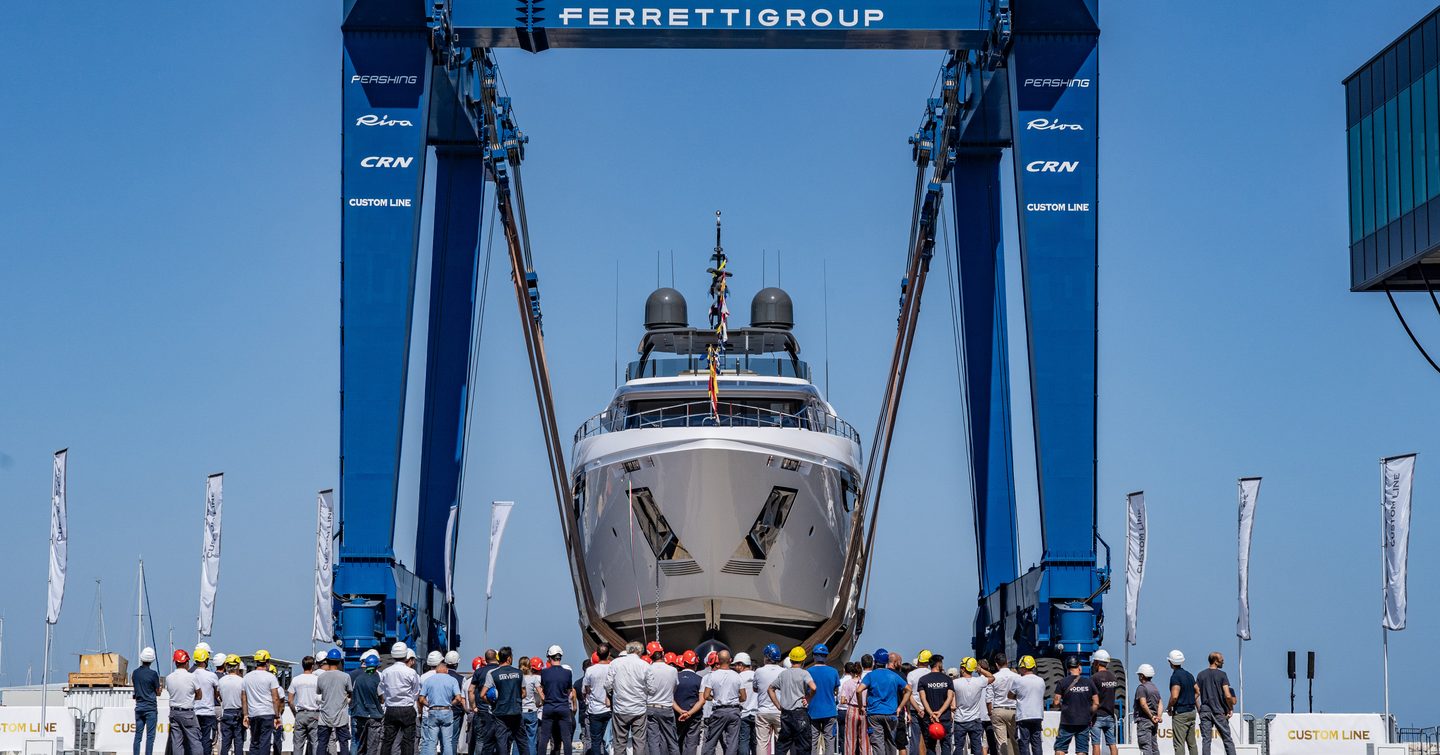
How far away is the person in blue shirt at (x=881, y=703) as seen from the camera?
1886 centimetres

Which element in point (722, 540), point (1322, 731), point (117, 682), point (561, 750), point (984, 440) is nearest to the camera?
point (561, 750)

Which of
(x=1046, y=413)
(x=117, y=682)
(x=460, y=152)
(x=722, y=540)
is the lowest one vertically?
(x=117, y=682)

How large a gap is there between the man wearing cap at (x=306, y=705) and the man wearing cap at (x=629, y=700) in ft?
10.6

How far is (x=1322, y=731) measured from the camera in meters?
25.5

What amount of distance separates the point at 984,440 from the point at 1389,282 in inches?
314

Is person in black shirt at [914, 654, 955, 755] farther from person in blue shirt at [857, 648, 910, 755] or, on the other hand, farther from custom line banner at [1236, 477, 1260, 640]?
custom line banner at [1236, 477, 1260, 640]

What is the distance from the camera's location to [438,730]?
65.7ft

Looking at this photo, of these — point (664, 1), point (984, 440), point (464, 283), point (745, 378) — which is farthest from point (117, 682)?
point (664, 1)

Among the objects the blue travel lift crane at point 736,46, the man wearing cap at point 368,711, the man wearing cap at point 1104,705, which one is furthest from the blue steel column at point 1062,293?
the man wearing cap at point 368,711

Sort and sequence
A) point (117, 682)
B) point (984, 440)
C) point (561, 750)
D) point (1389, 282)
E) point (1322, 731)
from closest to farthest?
point (561, 750) < point (1322, 731) < point (1389, 282) < point (984, 440) < point (117, 682)

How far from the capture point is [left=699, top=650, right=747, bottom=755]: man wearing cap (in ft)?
63.6

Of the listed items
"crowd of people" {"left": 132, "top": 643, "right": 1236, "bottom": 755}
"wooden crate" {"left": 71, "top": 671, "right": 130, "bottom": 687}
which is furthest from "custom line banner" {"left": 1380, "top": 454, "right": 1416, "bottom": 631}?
"wooden crate" {"left": 71, "top": 671, "right": 130, "bottom": 687}

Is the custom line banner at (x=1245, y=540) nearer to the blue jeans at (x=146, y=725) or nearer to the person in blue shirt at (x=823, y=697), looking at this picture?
the person in blue shirt at (x=823, y=697)

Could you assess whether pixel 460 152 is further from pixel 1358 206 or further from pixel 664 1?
pixel 1358 206
